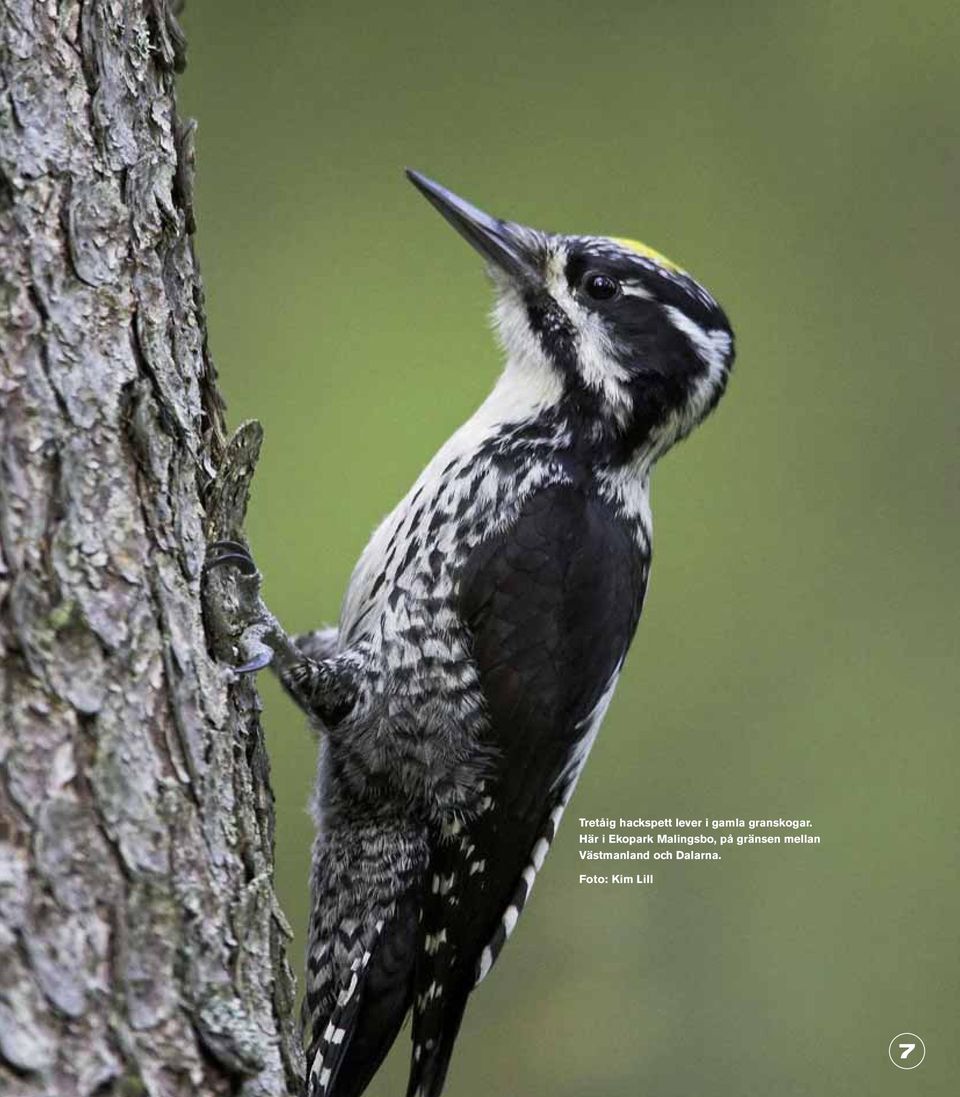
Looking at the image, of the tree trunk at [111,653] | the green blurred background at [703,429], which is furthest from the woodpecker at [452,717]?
the green blurred background at [703,429]

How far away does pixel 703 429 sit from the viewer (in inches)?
177

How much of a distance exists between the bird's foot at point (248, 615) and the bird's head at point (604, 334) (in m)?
0.66

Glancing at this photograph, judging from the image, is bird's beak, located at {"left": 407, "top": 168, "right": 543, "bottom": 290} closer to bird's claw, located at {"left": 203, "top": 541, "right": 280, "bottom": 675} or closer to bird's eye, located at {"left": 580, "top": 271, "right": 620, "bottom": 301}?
bird's eye, located at {"left": 580, "top": 271, "right": 620, "bottom": 301}

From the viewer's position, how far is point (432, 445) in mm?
4184

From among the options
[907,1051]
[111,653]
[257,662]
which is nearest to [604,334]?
[257,662]

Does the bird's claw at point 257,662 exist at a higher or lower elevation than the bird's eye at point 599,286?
lower

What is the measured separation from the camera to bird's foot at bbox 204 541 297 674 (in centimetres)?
204

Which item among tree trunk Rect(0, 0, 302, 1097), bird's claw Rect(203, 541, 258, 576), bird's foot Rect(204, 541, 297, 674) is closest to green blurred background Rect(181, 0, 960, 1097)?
bird's foot Rect(204, 541, 297, 674)

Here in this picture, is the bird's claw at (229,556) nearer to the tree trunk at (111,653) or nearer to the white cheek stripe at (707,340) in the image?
the tree trunk at (111,653)

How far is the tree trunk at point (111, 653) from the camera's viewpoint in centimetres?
154

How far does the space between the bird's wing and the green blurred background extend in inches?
48.5

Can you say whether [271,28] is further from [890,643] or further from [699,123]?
[890,643]

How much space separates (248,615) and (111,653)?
69cm

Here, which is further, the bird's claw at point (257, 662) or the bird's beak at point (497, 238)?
the bird's beak at point (497, 238)
